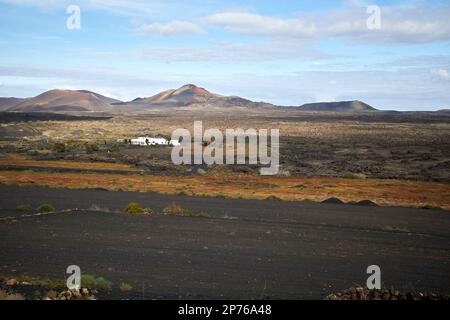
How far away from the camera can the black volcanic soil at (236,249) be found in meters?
14.2

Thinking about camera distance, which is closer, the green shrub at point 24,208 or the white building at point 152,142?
the green shrub at point 24,208

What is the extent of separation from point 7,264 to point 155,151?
5251 centimetres

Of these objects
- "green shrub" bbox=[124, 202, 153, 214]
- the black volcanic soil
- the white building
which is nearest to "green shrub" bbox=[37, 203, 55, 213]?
the black volcanic soil

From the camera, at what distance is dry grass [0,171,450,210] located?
35.1 metres

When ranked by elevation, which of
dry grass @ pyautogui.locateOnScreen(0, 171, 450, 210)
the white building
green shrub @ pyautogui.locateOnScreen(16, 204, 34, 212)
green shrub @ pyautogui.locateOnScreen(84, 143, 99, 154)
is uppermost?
the white building

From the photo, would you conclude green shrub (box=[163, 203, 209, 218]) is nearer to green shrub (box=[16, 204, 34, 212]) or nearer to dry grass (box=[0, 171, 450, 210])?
green shrub (box=[16, 204, 34, 212])

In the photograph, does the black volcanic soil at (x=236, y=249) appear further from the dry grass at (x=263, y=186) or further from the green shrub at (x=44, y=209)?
the dry grass at (x=263, y=186)

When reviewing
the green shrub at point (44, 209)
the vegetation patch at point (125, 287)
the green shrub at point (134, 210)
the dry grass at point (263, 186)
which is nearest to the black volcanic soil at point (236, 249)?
the vegetation patch at point (125, 287)

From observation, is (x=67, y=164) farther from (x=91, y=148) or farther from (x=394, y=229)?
(x=394, y=229)

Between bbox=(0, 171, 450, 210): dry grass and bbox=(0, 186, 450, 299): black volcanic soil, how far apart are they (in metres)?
5.66

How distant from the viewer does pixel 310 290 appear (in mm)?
13625

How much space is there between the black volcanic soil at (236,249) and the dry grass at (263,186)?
18.6ft
